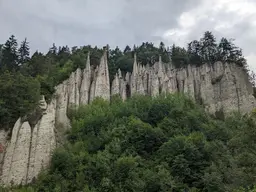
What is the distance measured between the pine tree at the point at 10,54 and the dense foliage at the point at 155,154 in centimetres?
1795

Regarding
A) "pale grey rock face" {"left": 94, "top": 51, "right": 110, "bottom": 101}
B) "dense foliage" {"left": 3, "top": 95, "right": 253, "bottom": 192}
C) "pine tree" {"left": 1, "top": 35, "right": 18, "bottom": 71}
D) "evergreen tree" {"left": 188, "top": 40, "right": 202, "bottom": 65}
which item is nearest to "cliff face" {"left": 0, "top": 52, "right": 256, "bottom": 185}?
"pale grey rock face" {"left": 94, "top": 51, "right": 110, "bottom": 101}

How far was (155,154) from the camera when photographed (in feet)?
108

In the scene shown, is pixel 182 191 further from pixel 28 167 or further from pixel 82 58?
pixel 82 58

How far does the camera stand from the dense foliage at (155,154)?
83.1 ft

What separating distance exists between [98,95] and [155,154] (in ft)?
55.0

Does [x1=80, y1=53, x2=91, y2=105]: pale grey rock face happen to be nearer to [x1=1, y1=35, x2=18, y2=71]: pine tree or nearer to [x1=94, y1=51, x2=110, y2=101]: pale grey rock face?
[x1=94, y1=51, x2=110, y2=101]: pale grey rock face

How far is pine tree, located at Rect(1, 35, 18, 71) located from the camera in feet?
175

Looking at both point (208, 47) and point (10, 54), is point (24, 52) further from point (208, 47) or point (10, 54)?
point (208, 47)

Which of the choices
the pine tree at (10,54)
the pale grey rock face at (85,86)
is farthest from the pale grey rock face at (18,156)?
the pine tree at (10,54)

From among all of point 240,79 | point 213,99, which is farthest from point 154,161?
point 240,79

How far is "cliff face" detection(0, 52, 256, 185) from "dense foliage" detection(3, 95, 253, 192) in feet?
6.21

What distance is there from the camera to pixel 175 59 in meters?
60.6

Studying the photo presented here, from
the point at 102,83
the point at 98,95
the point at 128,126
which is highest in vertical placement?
the point at 102,83

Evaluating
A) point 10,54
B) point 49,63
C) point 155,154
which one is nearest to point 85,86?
point 49,63
